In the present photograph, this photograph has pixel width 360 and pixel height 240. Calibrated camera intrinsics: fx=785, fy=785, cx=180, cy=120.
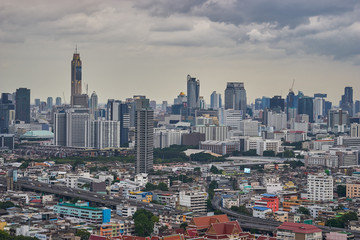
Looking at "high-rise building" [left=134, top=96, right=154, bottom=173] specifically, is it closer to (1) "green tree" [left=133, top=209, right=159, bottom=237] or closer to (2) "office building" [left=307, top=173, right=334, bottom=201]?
(2) "office building" [left=307, top=173, right=334, bottom=201]

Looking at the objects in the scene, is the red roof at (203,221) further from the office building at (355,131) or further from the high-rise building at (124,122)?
the office building at (355,131)

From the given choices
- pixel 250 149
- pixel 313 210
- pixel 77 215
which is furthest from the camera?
pixel 250 149

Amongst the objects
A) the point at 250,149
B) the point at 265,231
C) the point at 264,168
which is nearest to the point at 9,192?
the point at 265,231

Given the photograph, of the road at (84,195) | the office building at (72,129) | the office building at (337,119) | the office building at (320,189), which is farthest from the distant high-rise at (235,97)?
the office building at (320,189)

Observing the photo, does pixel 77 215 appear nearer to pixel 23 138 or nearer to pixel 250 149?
pixel 250 149

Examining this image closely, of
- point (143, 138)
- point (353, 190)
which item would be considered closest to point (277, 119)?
point (143, 138)

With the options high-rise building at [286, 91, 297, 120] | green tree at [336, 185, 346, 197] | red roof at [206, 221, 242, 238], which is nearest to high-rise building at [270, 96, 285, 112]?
high-rise building at [286, 91, 297, 120]

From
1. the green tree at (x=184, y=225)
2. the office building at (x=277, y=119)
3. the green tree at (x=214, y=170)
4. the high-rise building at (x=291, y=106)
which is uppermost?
the high-rise building at (x=291, y=106)
